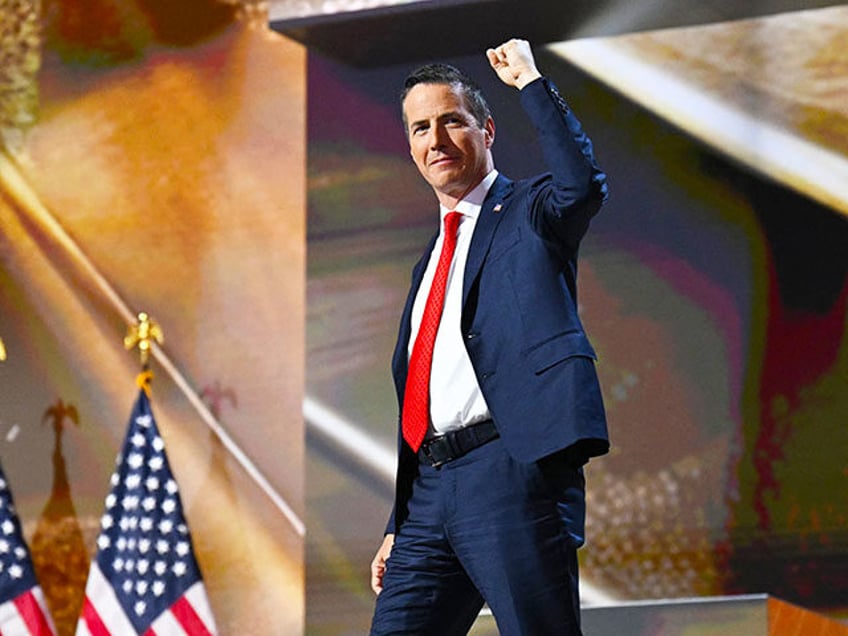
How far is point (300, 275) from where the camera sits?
5066 mm

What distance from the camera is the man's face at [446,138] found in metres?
2.91

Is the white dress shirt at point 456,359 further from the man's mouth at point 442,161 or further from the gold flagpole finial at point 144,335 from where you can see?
the gold flagpole finial at point 144,335

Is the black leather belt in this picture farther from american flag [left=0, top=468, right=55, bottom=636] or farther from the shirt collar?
american flag [left=0, top=468, right=55, bottom=636]

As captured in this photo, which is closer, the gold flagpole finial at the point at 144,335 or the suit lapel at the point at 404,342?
the suit lapel at the point at 404,342

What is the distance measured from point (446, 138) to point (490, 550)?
87cm

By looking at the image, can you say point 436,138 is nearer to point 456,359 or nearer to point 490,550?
point 456,359

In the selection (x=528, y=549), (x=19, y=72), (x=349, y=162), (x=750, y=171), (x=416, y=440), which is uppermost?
(x=19, y=72)

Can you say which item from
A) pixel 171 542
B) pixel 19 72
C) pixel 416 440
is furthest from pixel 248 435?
pixel 416 440

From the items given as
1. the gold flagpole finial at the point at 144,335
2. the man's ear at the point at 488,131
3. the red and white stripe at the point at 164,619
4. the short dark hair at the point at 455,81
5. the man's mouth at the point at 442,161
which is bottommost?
the red and white stripe at the point at 164,619

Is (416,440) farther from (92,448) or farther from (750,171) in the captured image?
(92,448)

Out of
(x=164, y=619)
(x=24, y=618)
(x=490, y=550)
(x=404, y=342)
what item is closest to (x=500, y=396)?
(x=490, y=550)

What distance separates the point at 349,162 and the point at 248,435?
3.47 feet

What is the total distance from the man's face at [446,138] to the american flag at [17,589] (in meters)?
2.73

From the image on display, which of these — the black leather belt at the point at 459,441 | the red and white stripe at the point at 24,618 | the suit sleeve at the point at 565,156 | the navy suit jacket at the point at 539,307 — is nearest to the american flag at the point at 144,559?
the red and white stripe at the point at 24,618
